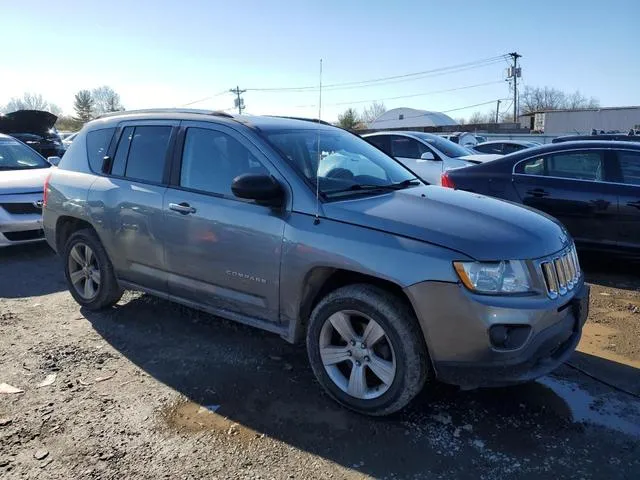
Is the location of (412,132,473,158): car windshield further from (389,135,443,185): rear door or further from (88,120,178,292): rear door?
(88,120,178,292): rear door

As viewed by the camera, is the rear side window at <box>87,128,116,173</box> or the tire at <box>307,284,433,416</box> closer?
the tire at <box>307,284,433,416</box>

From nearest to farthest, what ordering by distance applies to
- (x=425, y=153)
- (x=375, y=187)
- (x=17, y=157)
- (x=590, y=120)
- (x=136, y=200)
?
(x=375, y=187) → (x=136, y=200) → (x=17, y=157) → (x=425, y=153) → (x=590, y=120)

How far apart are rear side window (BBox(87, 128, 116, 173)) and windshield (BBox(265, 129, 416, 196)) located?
6.12 feet

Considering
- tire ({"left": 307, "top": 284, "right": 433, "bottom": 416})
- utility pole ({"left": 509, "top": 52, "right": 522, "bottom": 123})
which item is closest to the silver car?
tire ({"left": 307, "top": 284, "right": 433, "bottom": 416})

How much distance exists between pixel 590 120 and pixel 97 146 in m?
48.7

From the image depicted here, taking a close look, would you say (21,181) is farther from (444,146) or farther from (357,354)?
(444,146)

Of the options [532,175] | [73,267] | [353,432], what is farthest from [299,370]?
[532,175]

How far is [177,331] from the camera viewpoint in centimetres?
470

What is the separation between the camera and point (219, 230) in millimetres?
3801

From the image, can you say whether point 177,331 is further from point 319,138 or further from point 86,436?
point 319,138

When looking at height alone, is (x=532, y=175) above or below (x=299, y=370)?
above

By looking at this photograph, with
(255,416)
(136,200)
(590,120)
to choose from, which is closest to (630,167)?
(255,416)

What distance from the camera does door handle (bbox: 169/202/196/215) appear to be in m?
3.99

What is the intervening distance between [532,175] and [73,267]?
17.6ft
